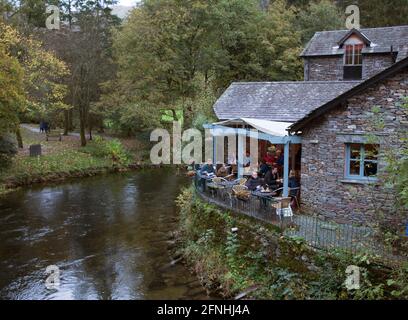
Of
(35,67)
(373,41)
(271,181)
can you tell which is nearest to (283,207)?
(271,181)

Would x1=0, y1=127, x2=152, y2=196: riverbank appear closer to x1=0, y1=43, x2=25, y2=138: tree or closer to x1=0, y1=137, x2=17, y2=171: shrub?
x1=0, y1=137, x2=17, y2=171: shrub

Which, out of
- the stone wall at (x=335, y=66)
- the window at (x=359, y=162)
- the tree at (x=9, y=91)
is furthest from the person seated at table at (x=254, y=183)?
the tree at (x=9, y=91)

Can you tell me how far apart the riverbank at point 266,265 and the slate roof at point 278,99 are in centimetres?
548

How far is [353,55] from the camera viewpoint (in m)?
27.8

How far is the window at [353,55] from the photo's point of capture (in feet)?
90.2

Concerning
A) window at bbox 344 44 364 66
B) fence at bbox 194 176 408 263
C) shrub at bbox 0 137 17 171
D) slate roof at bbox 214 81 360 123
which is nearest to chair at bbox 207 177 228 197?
fence at bbox 194 176 408 263

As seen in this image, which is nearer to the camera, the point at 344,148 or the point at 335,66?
the point at 344,148

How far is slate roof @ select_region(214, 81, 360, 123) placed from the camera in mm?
19562

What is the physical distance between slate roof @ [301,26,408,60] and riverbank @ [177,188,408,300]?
51.7 feet

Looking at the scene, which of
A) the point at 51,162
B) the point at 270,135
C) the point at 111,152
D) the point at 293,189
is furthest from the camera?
the point at 111,152

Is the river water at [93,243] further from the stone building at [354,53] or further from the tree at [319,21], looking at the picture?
the tree at [319,21]

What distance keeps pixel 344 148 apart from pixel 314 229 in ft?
10.1

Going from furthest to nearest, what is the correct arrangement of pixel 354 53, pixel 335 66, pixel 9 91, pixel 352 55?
pixel 335 66, pixel 352 55, pixel 354 53, pixel 9 91

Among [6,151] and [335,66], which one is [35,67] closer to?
[6,151]
